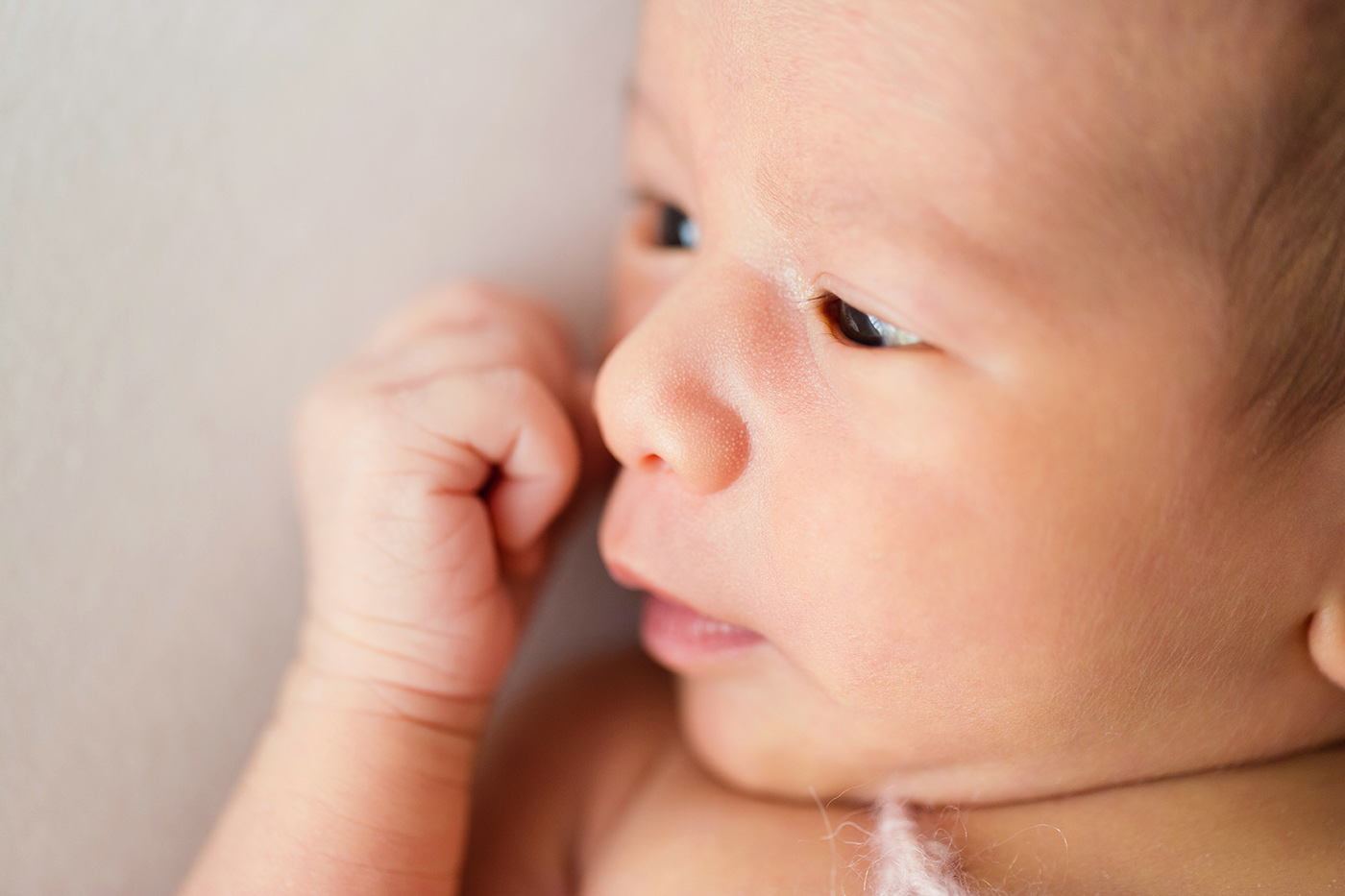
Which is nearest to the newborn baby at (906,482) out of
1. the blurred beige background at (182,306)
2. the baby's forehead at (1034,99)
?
the baby's forehead at (1034,99)

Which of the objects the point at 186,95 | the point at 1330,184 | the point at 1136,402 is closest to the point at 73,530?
the point at 186,95

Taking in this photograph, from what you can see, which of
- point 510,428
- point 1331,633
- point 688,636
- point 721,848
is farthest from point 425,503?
point 1331,633

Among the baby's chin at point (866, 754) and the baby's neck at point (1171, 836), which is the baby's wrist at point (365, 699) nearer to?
the baby's chin at point (866, 754)

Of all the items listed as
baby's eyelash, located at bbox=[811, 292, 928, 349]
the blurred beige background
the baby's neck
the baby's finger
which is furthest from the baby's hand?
the baby's neck

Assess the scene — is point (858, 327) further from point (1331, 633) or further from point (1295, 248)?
point (1331, 633)

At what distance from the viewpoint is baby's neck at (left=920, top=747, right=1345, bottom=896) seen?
66 centimetres

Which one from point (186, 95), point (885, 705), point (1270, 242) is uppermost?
point (1270, 242)

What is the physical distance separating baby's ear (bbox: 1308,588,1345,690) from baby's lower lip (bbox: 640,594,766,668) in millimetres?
351

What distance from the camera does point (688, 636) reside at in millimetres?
787

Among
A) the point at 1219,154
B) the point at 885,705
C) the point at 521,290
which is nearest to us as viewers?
the point at 1219,154

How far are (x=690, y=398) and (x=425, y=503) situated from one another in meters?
0.24

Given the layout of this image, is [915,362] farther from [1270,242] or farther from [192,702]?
[192,702]

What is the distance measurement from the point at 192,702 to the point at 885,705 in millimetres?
573

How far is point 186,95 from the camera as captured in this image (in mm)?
833
